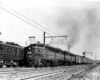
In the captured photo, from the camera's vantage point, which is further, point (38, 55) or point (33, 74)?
point (38, 55)

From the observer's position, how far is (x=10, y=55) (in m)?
25.2

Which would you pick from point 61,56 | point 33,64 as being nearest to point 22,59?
point 33,64

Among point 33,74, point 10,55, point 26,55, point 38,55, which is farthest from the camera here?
point 26,55

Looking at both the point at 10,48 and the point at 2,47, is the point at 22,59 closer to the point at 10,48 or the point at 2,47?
the point at 10,48

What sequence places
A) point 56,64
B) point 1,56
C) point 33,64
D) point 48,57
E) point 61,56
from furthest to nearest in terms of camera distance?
point 61,56
point 56,64
point 48,57
point 33,64
point 1,56

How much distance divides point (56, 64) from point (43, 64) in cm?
639

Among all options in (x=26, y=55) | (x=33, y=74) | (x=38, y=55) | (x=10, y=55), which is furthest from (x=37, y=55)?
(x=33, y=74)

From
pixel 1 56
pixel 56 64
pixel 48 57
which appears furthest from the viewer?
pixel 56 64

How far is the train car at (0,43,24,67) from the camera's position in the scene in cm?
2359

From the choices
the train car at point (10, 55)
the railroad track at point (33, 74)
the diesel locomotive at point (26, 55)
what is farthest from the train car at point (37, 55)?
the railroad track at point (33, 74)

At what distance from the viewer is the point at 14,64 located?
83.4 feet

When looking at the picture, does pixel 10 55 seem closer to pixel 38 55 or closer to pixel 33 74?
pixel 38 55

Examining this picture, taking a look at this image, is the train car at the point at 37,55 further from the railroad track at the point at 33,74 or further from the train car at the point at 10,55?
the railroad track at the point at 33,74

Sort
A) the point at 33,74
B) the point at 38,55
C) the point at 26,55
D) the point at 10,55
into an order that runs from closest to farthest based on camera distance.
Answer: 1. the point at 33,74
2. the point at 10,55
3. the point at 38,55
4. the point at 26,55
